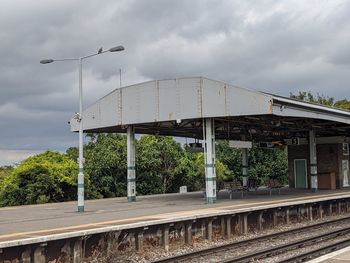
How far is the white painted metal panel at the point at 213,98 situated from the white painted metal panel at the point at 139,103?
2551mm

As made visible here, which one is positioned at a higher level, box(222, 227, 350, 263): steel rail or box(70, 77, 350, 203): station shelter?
box(70, 77, 350, 203): station shelter

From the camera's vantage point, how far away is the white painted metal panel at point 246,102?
21.7 metres

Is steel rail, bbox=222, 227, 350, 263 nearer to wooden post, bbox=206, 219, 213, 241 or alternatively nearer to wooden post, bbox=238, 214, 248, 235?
wooden post, bbox=238, 214, 248, 235

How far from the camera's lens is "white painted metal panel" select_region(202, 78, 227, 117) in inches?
901

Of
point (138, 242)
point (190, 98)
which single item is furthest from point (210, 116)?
point (138, 242)

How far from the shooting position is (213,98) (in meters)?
23.1

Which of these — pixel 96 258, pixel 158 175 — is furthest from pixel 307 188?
pixel 96 258

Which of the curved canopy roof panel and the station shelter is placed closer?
the curved canopy roof panel

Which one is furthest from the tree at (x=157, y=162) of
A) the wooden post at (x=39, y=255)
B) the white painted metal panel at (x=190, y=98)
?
the wooden post at (x=39, y=255)

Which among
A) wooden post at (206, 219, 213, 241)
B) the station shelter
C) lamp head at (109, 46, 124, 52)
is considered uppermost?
lamp head at (109, 46, 124, 52)

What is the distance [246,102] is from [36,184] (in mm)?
14955

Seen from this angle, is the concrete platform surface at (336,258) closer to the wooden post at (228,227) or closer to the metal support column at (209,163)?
the wooden post at (228,227)

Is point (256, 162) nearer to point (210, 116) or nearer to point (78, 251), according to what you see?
point (210, 116)

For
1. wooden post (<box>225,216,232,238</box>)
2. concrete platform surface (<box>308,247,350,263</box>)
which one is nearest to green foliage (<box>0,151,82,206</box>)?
wooden post (<box>225,216,232,238</box>)
